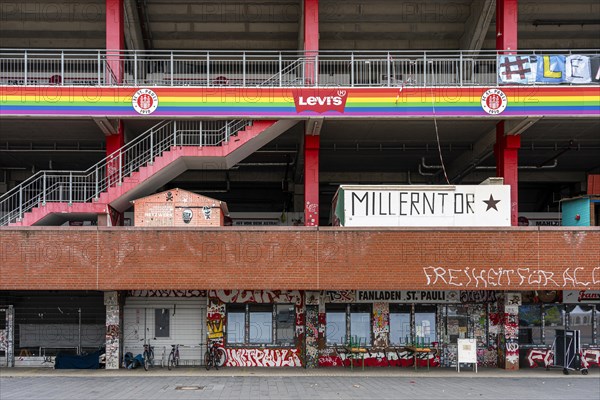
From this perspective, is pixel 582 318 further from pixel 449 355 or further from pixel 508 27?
pixel 508 27

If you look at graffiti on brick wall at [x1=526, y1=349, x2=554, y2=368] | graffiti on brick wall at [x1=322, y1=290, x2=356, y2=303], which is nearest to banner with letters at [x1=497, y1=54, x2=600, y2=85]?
graffiti on brick wall at [x1=322, y1=290, x2=356, y2=303]

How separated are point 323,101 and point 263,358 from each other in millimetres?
9162

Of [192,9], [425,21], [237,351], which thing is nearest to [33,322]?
[237,351]

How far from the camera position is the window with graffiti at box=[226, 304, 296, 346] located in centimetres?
2091

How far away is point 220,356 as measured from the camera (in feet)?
66.9

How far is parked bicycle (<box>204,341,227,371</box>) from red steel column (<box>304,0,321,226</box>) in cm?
531

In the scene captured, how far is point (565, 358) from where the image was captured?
1967cm

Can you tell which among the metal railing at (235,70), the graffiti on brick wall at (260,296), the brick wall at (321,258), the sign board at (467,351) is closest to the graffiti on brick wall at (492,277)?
the brick wall at (321,258)

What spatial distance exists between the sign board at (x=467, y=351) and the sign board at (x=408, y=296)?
1.90 metres

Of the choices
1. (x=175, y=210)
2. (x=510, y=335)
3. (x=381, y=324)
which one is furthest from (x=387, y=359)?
(x=175, y=210)

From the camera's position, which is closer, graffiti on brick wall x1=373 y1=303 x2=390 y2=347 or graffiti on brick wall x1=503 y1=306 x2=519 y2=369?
graffiti on brick wall x1=503 y1=306 x2=519 y2=369

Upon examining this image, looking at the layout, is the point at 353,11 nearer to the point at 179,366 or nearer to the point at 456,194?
the point at 456,194

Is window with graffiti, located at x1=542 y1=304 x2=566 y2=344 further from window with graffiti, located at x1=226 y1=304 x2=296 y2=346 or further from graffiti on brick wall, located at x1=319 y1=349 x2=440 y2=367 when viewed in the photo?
window with graffiti, located at x1=226 y1=304 x2=296 y2=346

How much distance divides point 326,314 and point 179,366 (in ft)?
17.9
